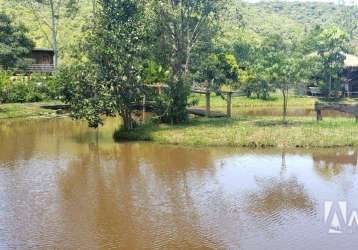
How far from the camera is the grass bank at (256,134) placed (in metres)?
20.9

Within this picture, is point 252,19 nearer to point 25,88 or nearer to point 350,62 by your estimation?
point 350,62

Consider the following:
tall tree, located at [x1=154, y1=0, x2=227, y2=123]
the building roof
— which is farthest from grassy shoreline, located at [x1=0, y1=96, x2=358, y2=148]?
the building roof

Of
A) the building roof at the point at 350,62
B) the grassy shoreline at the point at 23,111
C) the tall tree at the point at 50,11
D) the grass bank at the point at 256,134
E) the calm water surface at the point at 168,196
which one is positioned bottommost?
the calm water surface at the point at 168,196

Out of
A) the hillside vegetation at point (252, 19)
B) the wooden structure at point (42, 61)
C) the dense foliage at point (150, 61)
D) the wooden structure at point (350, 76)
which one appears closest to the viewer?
the dense foliage at point (150, 61)

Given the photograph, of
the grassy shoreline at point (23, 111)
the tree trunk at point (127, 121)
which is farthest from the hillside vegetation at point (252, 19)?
the tree trunk at point (127, 121)

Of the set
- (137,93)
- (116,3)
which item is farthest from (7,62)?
(137,93)

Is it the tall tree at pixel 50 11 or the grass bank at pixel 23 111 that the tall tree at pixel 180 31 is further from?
the tall tree at pixel 50 11

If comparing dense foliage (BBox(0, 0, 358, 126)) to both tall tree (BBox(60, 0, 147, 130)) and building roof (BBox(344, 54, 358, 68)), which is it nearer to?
tall tree (BBox(60, 0, 147, 130))

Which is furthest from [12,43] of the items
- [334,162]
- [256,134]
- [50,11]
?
[334,162]

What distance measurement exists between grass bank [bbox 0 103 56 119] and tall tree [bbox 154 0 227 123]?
34.6 ft

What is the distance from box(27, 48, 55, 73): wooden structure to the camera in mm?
48000

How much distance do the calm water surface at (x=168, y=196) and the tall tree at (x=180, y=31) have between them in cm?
461

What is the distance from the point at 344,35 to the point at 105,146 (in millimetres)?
29659

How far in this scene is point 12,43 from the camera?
43.4m
